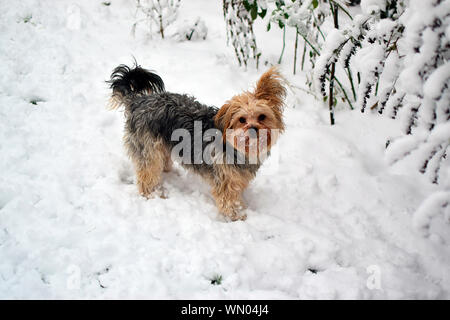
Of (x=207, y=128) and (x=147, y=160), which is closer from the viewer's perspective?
(x=207, y=128)

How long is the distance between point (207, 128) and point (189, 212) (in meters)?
0.89

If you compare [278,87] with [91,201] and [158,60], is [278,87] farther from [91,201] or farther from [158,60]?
[158,60]

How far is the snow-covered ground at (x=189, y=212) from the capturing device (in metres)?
2.37

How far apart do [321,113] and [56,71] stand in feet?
13.8

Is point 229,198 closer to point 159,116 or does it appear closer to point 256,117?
point 256,117

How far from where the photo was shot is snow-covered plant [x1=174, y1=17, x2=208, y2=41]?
576cm

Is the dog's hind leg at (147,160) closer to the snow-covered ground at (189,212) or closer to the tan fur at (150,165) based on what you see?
the tan fur at (150,165)

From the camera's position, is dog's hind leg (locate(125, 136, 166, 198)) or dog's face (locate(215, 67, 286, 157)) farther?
dog's hind leg (locate(125, 136, 166, 198))

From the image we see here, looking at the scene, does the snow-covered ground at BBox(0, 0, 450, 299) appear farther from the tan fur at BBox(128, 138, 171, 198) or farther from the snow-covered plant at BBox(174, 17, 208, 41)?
the snow-covered plant at BBox(174, 17, 208, 41)

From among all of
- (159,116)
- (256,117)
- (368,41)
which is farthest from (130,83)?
(368,41)

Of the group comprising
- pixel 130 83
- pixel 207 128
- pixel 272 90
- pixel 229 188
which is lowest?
pixel 229 188

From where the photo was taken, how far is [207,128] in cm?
293

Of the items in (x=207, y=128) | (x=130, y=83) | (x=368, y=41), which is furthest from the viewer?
(x=130, y=83)

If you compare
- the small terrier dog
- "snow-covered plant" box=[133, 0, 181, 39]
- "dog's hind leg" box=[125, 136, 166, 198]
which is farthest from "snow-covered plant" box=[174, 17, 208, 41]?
"dog's hind leg" box=[125, 136, 166, 198]
